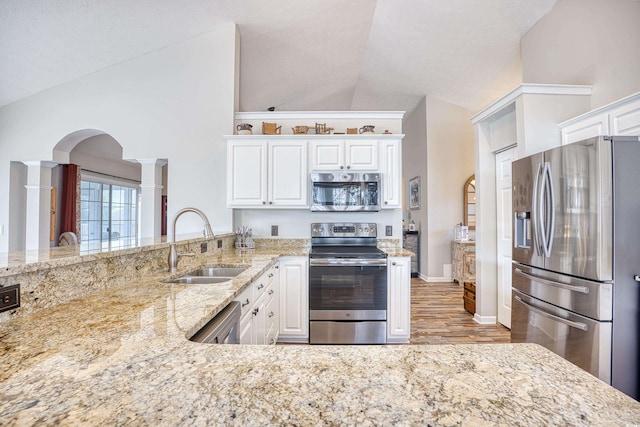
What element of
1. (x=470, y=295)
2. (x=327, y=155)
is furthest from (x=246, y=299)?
(x=470, y=295)

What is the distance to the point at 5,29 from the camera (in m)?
2.42

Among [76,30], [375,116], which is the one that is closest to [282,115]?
[375,116]

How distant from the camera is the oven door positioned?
276 cm

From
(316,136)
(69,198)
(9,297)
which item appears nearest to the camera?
(9,297)

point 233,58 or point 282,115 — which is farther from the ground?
point 233,58

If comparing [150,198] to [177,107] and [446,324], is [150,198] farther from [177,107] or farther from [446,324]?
[446,324]

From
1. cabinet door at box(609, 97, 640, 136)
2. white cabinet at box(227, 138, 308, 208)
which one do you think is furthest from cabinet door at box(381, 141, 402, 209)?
cabinet door at box(609, 97, 640, 136)

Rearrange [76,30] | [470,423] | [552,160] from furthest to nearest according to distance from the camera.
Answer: [76,30]
[552,160]
[470,423]

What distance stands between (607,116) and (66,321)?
10.7 feet

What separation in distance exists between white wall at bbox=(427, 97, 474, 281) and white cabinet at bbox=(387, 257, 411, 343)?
9.96ft

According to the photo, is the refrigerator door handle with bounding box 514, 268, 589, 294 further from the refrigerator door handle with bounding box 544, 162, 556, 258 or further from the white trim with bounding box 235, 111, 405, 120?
the white trim with bounding box 235, 111, 405, 120

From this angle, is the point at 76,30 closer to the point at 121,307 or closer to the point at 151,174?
the point at 151,174

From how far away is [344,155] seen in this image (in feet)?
10.3

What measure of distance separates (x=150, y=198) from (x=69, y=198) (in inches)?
102
